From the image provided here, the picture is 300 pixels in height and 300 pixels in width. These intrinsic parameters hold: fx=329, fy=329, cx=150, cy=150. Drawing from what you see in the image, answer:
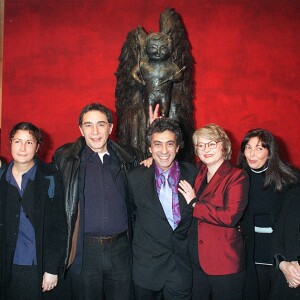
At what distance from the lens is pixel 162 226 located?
1763 mm

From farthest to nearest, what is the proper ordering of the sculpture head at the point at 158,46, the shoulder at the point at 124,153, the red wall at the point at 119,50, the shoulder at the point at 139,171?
the red wall at the point at 119,50, the sculpture head at the point at 158,46, the shoulder at the point at 124,153, the shoulder at the point at 139,171

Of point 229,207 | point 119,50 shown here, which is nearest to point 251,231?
point 229,207

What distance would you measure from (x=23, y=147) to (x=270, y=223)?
1.50 meters

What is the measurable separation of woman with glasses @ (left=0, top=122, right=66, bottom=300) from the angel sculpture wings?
1.45m

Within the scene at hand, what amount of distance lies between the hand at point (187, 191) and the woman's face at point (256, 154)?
456 mm

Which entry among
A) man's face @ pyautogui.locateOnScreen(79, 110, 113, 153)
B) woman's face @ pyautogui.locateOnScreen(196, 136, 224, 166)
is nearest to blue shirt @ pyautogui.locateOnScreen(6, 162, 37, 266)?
man's face @ pyautogui.locateOnScreen(79, 110, 113, 153)

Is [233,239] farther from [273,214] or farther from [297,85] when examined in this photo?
[297,85]

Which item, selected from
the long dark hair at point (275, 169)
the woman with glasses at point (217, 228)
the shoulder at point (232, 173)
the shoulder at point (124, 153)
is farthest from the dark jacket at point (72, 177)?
the long dark hair at point (275, 169)

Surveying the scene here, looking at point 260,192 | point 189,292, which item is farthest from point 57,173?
point 260,192

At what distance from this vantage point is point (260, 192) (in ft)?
6.56

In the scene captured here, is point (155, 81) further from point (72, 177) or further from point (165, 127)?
point (72, 177)

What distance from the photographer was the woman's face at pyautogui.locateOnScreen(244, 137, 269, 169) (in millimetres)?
2004

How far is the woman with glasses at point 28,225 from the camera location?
174cm

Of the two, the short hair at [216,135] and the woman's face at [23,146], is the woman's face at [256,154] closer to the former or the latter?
the short hair at [216,135]
